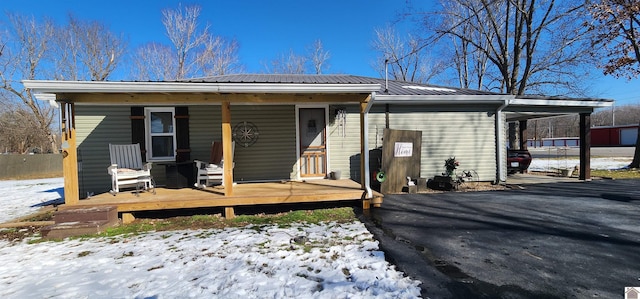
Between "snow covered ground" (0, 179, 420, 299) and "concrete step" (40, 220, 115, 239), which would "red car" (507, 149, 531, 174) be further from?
"concrete step" (40, 220, 115, 239)

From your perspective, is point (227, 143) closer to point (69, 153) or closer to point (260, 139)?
point (260, 139)

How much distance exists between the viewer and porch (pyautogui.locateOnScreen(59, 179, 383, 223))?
14.9 feet

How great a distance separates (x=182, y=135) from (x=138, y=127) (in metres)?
0.93

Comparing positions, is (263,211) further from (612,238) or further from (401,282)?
(612,238)

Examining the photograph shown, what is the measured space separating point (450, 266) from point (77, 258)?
160 inches

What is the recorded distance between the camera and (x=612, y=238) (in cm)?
352

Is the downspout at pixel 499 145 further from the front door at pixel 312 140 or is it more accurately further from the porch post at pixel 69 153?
the porch post at pixel 69 153

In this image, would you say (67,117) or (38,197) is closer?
(67,117)

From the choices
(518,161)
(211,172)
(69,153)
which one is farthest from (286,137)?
(518,161)

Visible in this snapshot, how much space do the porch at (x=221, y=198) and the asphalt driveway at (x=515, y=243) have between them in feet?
2.31

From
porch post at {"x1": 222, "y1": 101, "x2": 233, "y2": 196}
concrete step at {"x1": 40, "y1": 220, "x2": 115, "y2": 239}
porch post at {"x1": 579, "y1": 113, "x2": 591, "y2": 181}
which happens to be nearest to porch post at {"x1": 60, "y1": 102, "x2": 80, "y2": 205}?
concrete step at {"x1": 40, "y1": 220, "x2": 115, "y2": 239}

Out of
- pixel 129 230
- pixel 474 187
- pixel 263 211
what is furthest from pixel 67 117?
pixel 474 187

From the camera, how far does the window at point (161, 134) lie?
6355 mm

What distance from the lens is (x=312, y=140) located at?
6926mm
